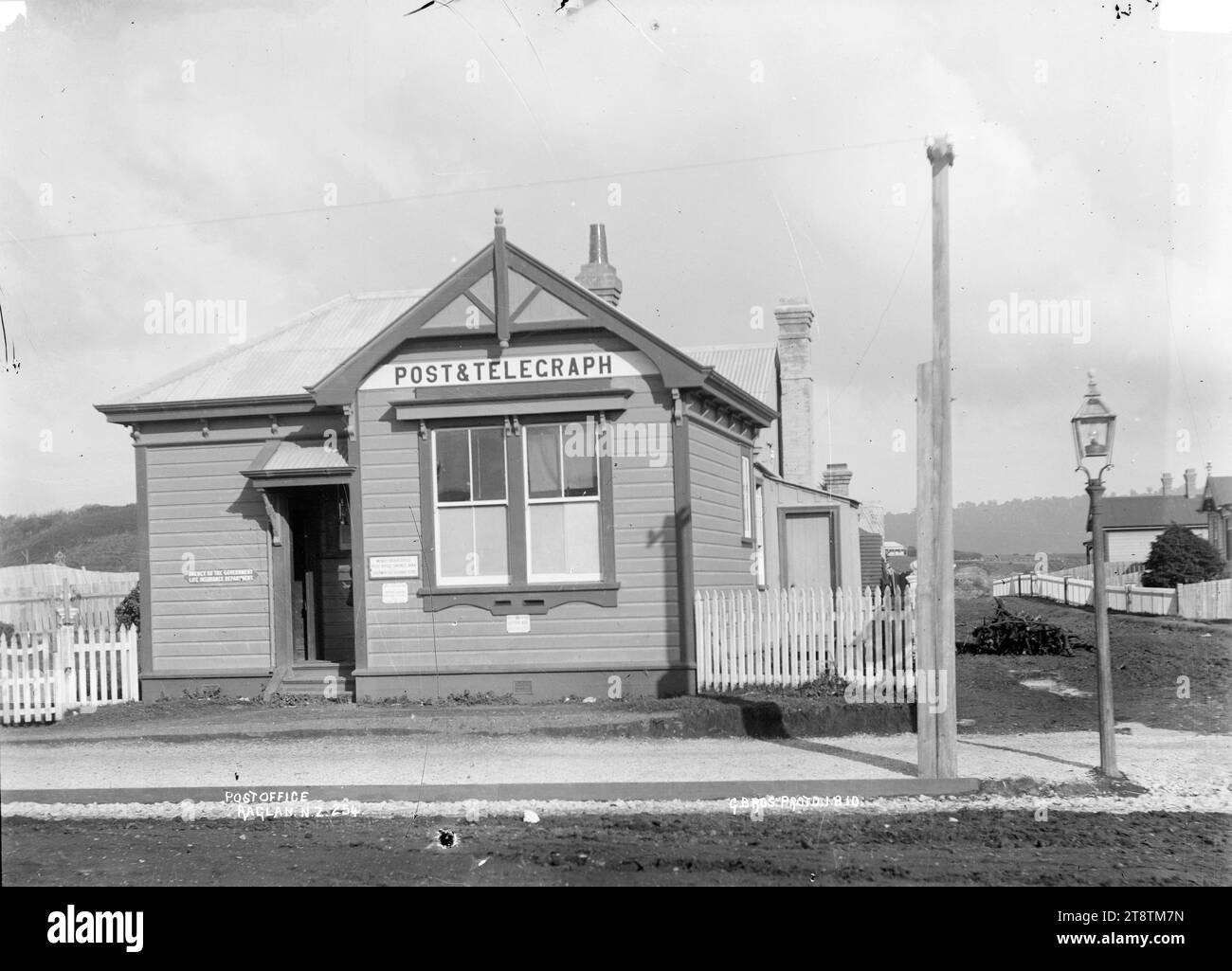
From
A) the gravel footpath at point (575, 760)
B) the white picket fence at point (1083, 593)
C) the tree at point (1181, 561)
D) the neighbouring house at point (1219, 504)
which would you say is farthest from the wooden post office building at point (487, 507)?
the neighbouring house at point (1219, 504)

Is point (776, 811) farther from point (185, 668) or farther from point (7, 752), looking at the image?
point (185, 668)

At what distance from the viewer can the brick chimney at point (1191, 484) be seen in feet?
194

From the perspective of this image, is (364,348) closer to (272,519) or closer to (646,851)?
(272,519)

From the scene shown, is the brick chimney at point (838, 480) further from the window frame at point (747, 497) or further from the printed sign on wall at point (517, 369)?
the printed sign on wall at point (517, 369)

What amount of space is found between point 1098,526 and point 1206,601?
20.9 metres

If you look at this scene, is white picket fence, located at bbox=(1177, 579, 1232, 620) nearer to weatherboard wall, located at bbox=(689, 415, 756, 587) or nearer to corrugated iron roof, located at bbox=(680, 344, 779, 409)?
corrugated iron roof, located at bbox=(680, 344, 779, 409)

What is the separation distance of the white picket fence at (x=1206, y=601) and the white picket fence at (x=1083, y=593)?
89 cm

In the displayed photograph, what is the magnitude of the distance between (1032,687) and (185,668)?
11.6m

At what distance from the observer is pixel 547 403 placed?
15.4 meters

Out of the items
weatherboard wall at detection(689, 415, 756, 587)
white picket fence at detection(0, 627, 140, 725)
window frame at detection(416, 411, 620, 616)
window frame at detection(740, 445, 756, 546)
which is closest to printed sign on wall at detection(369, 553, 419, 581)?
window frame at detection(416, 411, 620, 616)

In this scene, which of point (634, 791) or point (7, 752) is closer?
point (634, 791)

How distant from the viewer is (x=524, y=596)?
15328 mm

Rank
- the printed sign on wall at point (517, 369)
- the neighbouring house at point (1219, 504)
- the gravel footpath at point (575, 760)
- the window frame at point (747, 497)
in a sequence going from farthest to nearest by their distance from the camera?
the neighbouring house at point (1219, 504) → the window frame at point (747, 497) → the printed sign on wall at point (517, 369) → the gravel footpath at point (575, 760)
